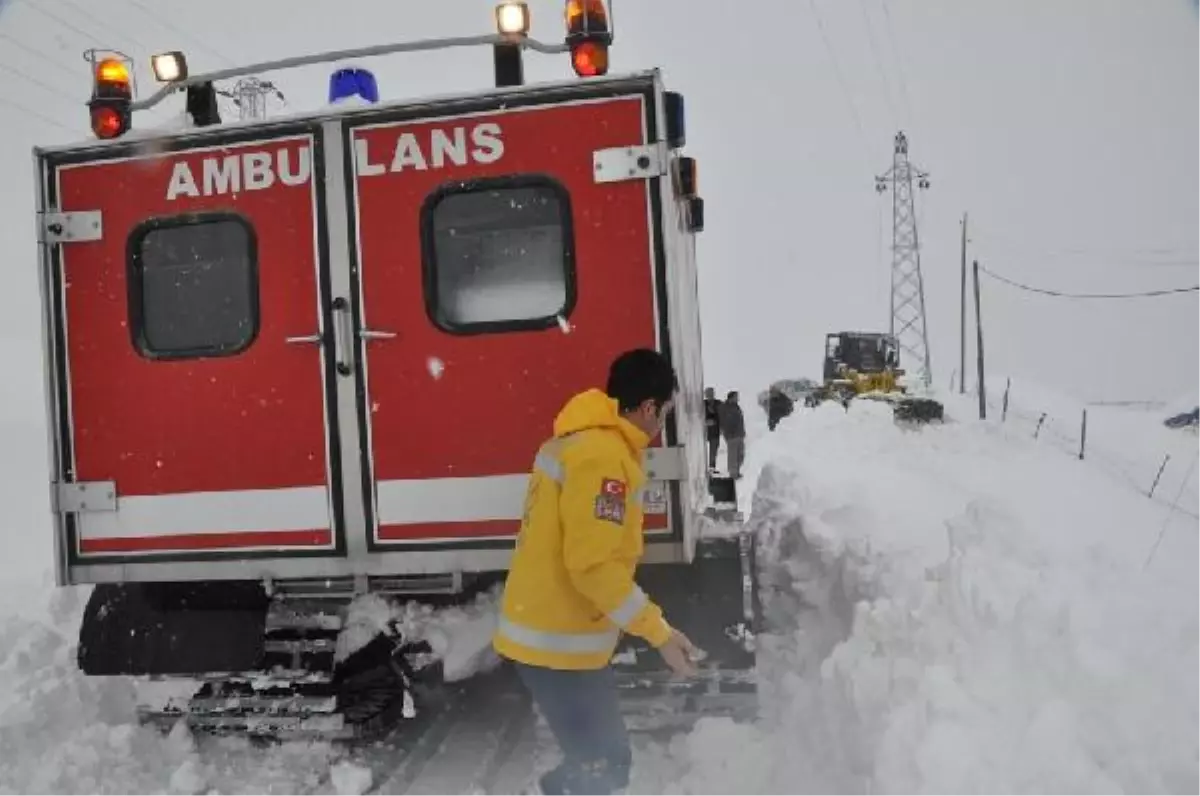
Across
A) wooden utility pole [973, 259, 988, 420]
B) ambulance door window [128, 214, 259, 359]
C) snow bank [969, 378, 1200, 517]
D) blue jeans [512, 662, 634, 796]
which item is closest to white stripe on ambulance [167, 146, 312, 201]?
ambulance door window [128, 214, 259, 359]

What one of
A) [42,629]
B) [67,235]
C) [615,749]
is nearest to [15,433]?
[42,629]

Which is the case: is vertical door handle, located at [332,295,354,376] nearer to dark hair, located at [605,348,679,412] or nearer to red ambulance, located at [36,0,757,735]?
red ambulance, located at [36,0,757,735]

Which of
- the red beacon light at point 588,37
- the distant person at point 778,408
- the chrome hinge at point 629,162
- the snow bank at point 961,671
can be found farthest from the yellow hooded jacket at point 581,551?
the distant person at point 778,408

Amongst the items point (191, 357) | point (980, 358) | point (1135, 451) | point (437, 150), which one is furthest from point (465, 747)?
point (980, 358)

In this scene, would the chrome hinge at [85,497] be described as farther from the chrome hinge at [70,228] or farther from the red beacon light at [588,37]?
the red beacon light at [588,37]

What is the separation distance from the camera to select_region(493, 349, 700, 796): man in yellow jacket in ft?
10.5

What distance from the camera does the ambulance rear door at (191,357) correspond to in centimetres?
465

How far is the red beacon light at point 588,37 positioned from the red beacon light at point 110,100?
2.23 meters

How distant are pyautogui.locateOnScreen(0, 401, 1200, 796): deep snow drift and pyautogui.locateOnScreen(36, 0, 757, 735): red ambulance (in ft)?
1.09

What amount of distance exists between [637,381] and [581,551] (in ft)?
2.01

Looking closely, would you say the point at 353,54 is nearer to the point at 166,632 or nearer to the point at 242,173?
the point at 242,173

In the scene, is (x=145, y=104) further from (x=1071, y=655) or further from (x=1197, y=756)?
(x=1197, y=756)

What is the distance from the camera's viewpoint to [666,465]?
4391mm

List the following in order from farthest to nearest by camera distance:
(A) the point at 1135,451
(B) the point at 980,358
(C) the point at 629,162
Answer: (B) the point at 980,358 → (A) the point at 1135,451 → (C) the point at 629,162
